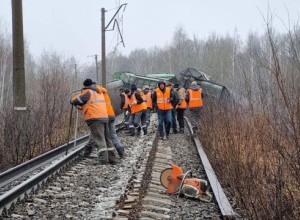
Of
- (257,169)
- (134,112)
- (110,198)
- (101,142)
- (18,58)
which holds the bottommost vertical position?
(110,198)

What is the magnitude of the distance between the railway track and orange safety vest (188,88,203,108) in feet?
19.7

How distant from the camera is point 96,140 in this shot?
344 inches

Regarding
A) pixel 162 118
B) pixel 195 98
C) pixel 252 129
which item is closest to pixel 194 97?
pixel 195 98

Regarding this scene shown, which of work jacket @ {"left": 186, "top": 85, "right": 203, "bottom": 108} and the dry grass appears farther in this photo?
work jacket @ {"left": 186, "top": 85, "right": 203, "bottom": 108}

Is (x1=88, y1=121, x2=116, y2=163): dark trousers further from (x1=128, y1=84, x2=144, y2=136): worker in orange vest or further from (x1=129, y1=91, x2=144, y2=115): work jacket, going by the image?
(x1=128, y1=84, x2=144, y2=136): worker in orange vest

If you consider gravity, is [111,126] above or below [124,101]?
below

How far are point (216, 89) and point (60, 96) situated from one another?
14.4m

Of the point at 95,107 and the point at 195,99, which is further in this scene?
the point at 195,99

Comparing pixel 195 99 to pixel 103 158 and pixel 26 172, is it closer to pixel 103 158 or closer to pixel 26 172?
pixel 103 158

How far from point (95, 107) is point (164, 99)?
16.7 ft

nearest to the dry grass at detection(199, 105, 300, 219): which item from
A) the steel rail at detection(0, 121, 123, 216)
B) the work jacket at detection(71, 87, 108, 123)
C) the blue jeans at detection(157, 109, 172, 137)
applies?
the work jacket at detection(71, 87, 108, 123)

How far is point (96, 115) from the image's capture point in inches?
336

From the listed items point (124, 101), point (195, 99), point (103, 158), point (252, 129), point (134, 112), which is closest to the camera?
point (252, 129)

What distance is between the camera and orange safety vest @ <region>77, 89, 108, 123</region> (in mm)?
8469
